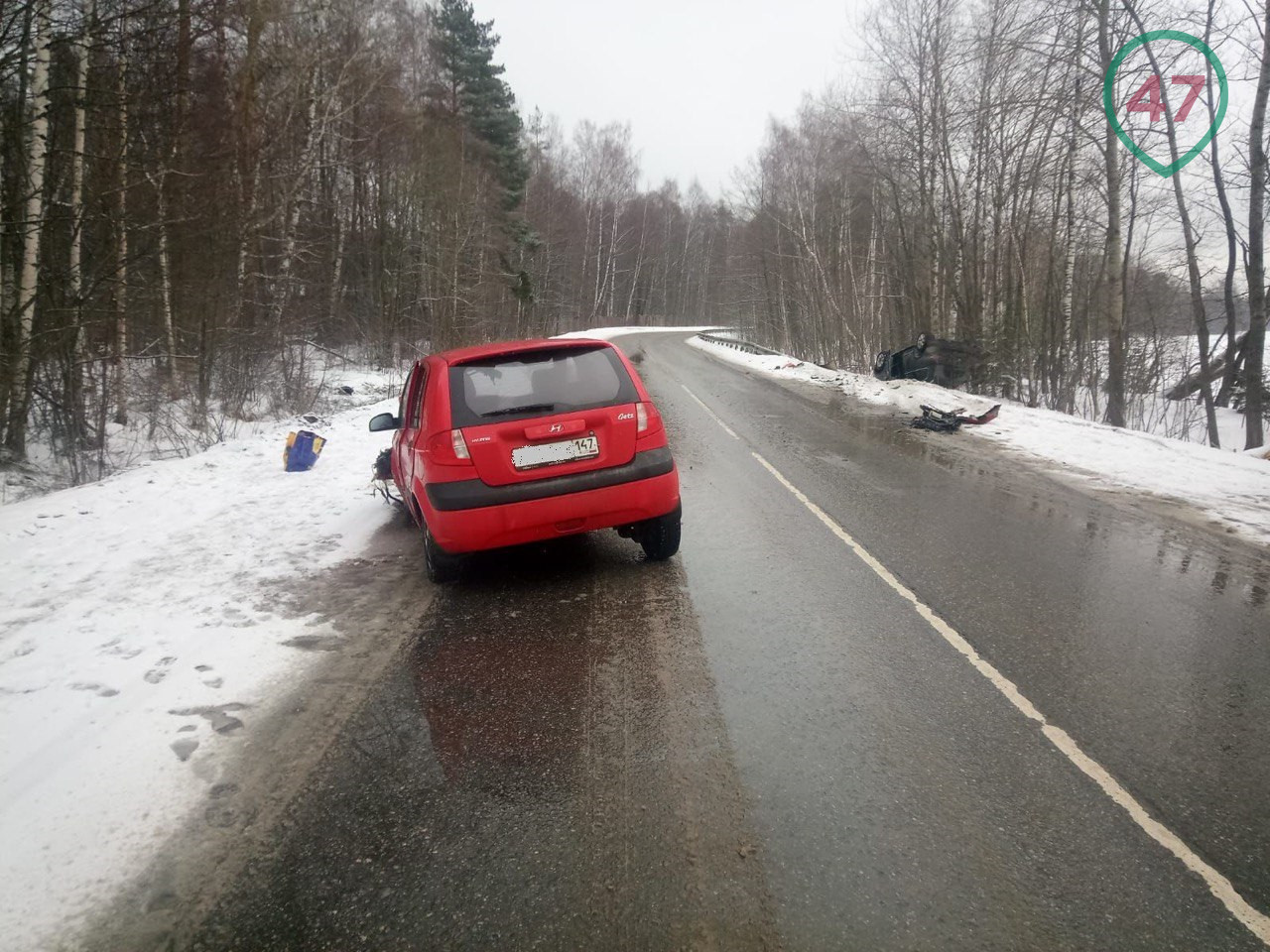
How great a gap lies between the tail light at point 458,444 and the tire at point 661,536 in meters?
1.48

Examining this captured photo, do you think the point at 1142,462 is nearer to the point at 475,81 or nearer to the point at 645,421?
the point at 645,421

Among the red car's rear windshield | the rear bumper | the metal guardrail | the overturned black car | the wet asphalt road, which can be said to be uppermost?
the metal guardrail

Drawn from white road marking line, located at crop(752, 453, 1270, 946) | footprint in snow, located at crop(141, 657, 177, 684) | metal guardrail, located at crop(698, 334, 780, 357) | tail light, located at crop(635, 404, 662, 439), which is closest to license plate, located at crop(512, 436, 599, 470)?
tail light, located at crop(635, 404, 662, 439)

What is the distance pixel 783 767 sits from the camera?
2793 mm

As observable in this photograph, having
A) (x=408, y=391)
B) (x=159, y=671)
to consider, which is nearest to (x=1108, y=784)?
(x=159, y=671)

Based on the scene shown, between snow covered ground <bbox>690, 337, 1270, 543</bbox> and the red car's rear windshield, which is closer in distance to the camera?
the red car's rear windshield

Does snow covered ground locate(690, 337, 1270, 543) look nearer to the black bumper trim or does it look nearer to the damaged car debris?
the damaged car debris

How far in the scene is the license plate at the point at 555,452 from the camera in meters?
4.51

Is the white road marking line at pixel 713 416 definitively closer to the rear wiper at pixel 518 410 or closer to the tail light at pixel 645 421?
the tail light at pixel 645 421

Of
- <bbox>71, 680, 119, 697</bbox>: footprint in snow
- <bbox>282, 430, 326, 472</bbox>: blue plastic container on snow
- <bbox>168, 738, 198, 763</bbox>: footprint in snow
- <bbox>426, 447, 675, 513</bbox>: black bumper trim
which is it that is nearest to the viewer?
<bbox>168, 738, 198, 763</bbox>: footprint in snow

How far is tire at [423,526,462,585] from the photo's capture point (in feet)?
15.6

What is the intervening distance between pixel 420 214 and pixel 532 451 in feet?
74.3

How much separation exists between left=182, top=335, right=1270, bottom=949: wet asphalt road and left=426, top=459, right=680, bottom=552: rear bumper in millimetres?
444

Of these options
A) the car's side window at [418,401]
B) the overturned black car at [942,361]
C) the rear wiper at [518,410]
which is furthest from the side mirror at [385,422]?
the overturned black car at [942,361]
